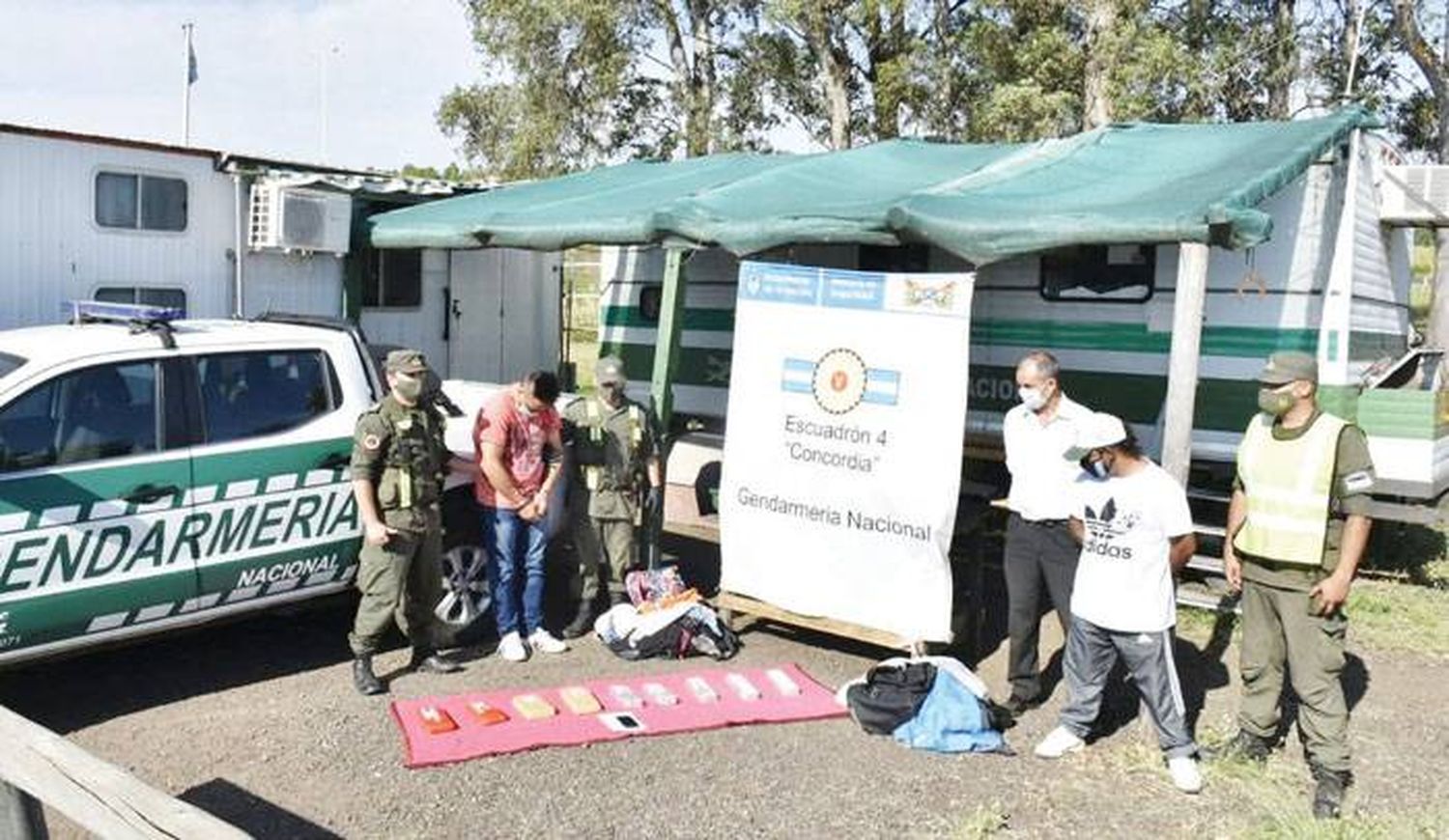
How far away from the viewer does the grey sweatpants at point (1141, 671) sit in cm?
526

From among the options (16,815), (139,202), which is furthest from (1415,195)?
(139,202)

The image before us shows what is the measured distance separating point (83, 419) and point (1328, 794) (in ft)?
17.5

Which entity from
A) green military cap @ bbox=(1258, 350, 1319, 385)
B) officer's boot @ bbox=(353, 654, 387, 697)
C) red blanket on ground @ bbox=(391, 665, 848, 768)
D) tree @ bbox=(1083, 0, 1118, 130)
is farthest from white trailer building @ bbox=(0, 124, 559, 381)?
tree @ bbox=(1083, 0, 1118, 130)

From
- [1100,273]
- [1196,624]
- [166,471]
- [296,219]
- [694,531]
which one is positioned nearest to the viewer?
[166,471]

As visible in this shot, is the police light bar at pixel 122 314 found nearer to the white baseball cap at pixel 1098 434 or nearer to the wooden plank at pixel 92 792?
the wooden plank at pixel 92 792

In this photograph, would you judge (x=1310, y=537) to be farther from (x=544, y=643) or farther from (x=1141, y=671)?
(x=544, y=643)

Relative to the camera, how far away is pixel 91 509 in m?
5.29

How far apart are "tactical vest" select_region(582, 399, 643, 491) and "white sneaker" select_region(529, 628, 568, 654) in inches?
34.7

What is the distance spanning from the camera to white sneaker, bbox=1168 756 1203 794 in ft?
17.1

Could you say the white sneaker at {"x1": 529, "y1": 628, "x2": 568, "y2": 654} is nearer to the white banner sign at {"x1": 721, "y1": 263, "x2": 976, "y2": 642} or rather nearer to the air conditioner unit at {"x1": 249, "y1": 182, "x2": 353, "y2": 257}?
the white banner sign at {"x1": 721, "y1": 263, "x2": 976, "y2": 642}

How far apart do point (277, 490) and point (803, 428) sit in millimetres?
2714

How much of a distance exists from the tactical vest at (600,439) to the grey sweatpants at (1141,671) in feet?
9.09

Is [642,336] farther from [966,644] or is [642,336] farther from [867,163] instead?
[966,644]

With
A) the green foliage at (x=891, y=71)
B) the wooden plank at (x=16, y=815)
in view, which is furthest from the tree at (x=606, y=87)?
the wooden plank at (x=16, y=815)
